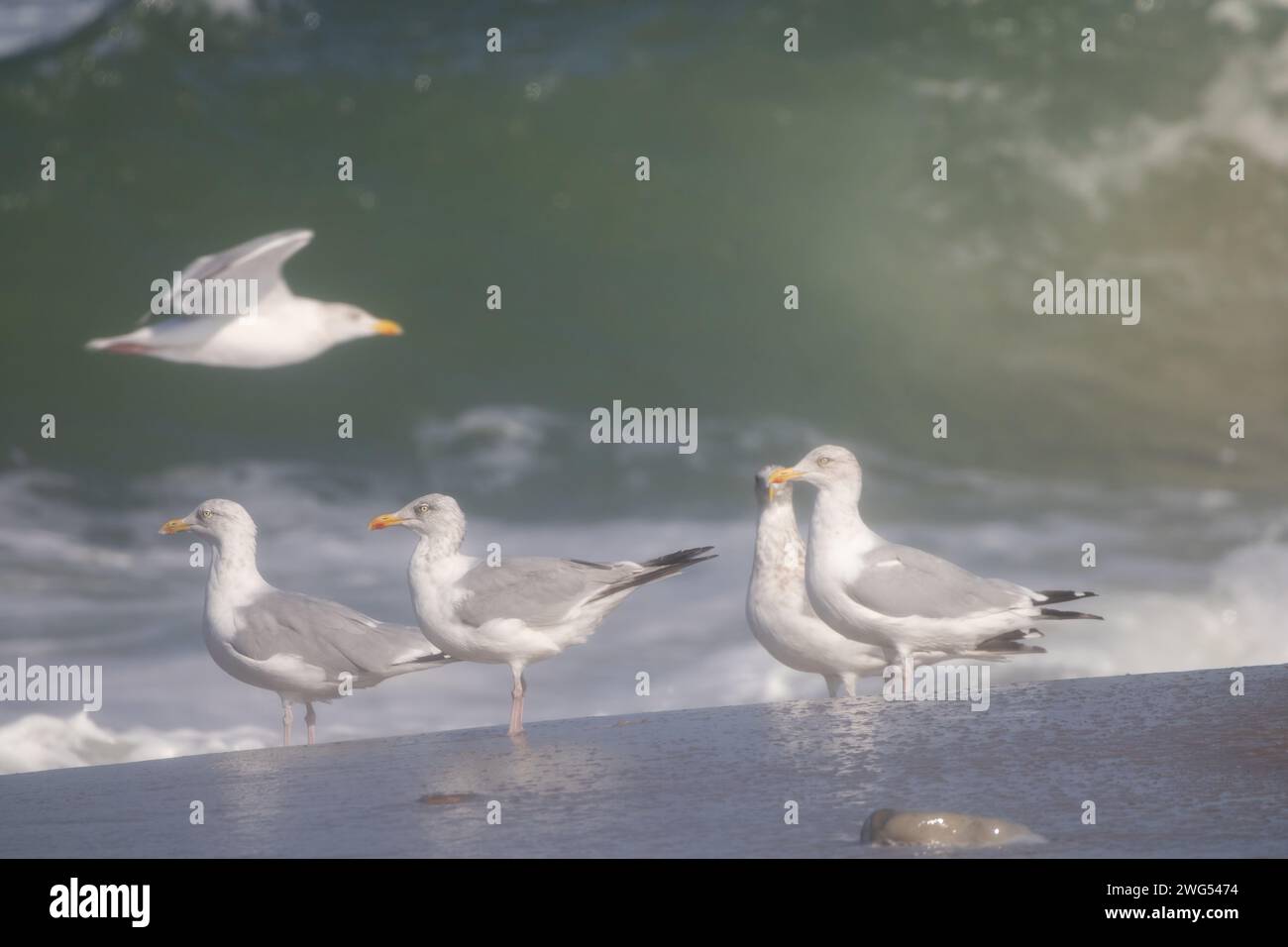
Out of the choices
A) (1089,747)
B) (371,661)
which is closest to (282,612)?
(371,661)

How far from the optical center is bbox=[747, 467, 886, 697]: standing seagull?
29.0 ft

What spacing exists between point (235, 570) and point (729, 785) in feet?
13.7

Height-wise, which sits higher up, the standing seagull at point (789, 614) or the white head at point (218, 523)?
the white head at point (218, 523)

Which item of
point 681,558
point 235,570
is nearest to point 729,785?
point 681,558

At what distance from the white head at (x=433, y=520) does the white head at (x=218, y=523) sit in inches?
47.0

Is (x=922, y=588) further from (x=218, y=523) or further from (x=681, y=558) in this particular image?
(x=218, y=523)

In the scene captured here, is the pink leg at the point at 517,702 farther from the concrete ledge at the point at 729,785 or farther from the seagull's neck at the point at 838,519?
the seagull's neck at the point at 838,519

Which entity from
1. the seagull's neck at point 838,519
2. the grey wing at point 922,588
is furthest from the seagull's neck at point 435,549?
the grey wing at point 922,588

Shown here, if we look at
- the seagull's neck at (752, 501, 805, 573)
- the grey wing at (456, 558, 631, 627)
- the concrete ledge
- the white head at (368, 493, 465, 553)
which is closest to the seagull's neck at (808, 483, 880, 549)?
the seagull's neck at (752, 501, 805, 573)

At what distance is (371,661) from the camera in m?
8.99

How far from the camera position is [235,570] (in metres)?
9.47

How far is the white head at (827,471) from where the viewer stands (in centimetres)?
887

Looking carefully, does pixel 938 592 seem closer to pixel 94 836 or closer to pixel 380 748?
pixel 380 748

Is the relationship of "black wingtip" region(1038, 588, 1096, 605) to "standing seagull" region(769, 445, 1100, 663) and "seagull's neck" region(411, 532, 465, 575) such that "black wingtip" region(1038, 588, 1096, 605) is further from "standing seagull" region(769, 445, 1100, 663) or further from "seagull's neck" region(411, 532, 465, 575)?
"seagull's neck" region(411, 532, 465, 575)
